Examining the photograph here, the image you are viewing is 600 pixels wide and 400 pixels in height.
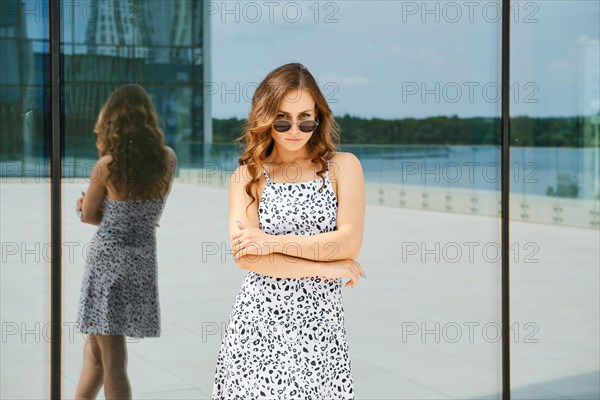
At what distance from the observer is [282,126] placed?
2613 millimetres

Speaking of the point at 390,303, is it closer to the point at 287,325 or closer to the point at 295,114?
the point at 287,325

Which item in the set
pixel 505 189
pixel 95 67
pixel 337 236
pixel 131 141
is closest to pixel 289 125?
pixel 337 236

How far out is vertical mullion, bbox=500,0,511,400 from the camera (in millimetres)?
4148

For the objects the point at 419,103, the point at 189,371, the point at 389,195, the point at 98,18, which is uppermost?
the point at 98,18

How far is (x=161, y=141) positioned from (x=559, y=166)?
1.83m

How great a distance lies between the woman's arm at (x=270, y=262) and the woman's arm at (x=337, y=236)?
0.02 meters

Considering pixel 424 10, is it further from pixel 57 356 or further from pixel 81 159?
pixel 57 356

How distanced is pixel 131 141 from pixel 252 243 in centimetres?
127

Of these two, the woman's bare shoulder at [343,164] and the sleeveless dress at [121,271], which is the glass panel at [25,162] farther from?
the woman's bare shoulder at [343,164]

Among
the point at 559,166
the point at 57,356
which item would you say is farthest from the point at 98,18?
the point at 559,166

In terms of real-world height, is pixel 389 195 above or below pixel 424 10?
below

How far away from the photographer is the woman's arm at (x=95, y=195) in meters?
3.67

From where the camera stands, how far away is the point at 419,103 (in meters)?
4.04

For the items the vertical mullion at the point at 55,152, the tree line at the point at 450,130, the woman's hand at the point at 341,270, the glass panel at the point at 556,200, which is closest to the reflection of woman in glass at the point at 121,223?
the vertical mullion at the point at 55,152
